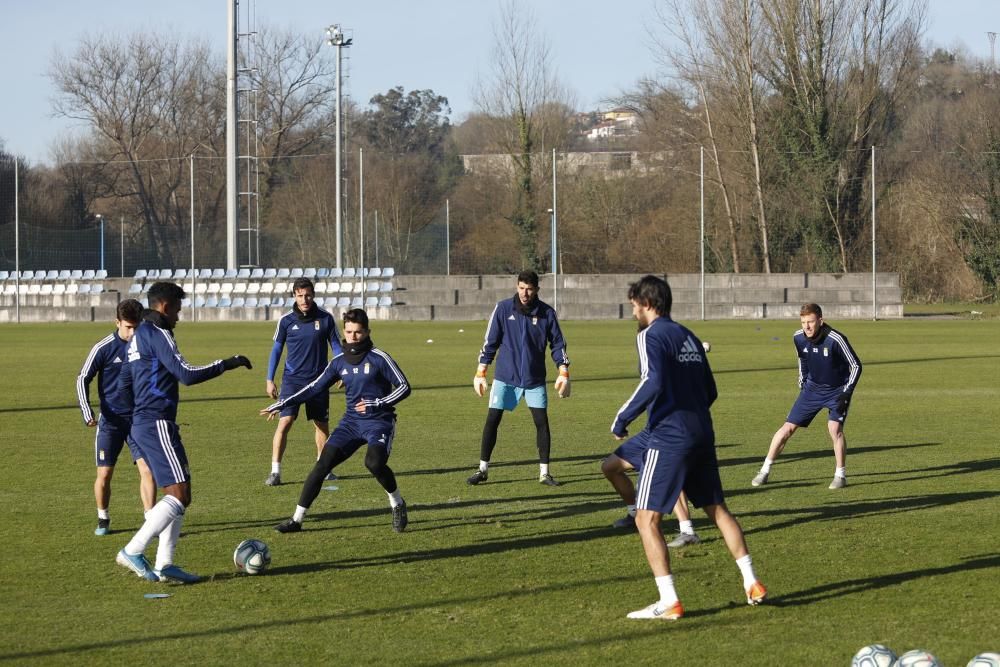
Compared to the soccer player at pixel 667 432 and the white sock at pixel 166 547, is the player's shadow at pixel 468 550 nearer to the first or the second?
the white sock at pixel 166 547

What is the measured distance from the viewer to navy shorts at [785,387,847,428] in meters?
10.3

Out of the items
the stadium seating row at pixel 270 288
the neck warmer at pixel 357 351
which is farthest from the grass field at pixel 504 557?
the stadium seating row at pixel 270 288

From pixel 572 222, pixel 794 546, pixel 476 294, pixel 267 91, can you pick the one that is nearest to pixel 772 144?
pixel 572 222

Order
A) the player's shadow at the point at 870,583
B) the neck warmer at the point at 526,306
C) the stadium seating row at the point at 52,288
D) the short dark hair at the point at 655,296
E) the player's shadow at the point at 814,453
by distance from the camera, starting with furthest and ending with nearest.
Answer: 1. the stadium seating row at the point at 52,288
2. the player's shadow at the point at 814,453
3. the neck warmer at the point at 526,306
4. the player's shadow at the point at 870,583
5. the short dark hair at the point at 655,296

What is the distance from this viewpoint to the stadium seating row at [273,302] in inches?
1769

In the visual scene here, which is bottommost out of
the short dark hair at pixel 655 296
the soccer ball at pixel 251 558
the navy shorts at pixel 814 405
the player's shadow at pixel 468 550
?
the player's shadow at pixel 468 550

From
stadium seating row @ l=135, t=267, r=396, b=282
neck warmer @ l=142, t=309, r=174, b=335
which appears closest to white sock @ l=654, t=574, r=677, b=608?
neck warmer @ l=142, t=309, r=174, b=335

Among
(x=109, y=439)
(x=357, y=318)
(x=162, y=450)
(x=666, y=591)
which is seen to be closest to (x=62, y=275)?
(x=109, y=439)

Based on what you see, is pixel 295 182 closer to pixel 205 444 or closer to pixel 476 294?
pixel 476 294

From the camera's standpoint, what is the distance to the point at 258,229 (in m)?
47.4

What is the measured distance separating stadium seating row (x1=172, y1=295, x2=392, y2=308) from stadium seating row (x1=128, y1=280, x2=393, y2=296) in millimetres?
236

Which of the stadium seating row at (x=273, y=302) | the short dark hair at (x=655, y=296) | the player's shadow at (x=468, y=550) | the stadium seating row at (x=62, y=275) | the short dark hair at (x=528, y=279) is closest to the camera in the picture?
the short dark hair at (x=655, y=296)

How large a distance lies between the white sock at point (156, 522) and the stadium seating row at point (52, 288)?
4291 cm

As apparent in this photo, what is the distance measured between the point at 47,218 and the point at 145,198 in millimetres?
7061
